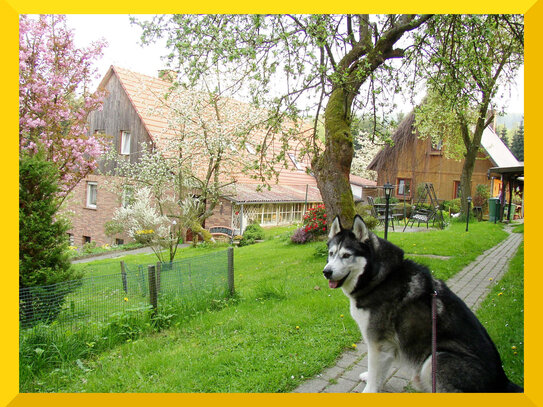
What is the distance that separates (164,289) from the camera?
3.98m

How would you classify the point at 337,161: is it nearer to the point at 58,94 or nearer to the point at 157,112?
the point at 58,94

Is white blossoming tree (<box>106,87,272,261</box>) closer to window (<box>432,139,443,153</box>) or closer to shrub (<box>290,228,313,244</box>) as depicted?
shrub (<box>290,228,313,244</box>)

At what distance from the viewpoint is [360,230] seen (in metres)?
2.11

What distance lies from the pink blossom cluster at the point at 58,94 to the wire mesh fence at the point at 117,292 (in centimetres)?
190

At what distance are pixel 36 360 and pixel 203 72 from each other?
10.4 ft

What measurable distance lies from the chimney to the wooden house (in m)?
10.4

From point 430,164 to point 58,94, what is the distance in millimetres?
12755

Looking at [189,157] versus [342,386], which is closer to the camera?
[342,386]

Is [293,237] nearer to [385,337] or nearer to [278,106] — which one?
[278,106]

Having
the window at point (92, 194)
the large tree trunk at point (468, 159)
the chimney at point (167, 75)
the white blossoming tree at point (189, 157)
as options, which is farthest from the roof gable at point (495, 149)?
the window at point (92, 194)

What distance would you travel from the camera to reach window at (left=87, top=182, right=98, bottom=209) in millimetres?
9375

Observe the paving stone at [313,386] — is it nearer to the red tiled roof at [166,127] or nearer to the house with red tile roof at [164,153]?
the house with red tile roof at [164,153]

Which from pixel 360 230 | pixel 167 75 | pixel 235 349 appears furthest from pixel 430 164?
pixel 360 230
